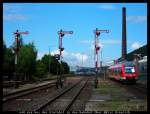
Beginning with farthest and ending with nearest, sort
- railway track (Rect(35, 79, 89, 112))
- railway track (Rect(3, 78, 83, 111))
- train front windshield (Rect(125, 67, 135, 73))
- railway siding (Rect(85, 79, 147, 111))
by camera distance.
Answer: train front windshield (Rect(125, 67, 135, 73))
railway track (Rect(3, 78, 83, 111))
railway track (Rect(35, 79, 89, 112))
railway siding (Rect(85, 79, 147, 111))

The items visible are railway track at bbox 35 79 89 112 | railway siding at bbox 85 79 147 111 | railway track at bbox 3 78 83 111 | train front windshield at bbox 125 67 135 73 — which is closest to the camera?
railway siding at bbox 85 79 147 111

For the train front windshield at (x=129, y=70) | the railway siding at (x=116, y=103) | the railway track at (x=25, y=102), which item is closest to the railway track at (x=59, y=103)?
the railway track at (x=25, y=102)

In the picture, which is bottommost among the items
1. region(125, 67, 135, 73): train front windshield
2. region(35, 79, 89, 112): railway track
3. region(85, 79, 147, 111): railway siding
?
region(35, 79, 89, 112): railway track

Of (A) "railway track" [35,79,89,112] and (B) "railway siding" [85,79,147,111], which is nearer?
(B) "railway siding" [85,79,147,111]

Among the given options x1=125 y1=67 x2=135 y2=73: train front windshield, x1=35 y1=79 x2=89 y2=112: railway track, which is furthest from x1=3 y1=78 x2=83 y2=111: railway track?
x1=125 y1=67 x2=135 y2=73: train front windshield

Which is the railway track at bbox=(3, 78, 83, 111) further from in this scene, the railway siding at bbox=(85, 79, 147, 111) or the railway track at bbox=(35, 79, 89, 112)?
the railway siding at bbox=(85, 79, 147, 111)

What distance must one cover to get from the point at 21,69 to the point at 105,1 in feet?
242

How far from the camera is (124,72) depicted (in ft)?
192

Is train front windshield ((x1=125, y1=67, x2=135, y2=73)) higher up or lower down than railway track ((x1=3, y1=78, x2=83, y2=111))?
higher up

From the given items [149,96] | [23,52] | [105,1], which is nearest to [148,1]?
[105,1]

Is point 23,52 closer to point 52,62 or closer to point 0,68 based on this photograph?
point 52,62

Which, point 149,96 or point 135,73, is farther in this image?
point 135,73

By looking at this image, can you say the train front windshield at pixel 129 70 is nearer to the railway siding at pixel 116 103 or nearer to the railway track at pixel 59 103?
the railway track at pixel 59 103

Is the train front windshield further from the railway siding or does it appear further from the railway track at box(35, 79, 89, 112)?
the railway siding
